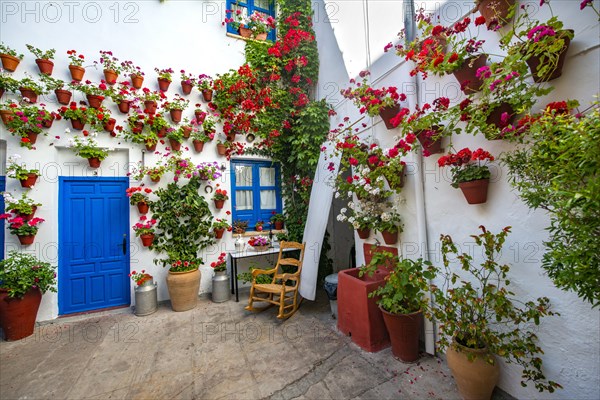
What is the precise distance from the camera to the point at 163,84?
406 cm

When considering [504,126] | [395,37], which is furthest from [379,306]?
[395,37]

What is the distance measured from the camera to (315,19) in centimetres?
480

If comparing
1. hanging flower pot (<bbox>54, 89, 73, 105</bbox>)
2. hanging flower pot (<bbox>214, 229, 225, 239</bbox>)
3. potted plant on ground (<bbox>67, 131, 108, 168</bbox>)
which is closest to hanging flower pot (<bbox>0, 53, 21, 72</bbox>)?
hanging flower pot (<bbox>54, 89, 73, 105</bbox>)

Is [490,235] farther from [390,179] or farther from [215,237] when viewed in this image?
[215,237]

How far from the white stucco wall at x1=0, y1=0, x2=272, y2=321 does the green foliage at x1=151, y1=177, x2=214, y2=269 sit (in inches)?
8.7

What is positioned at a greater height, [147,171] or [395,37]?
[395,37]

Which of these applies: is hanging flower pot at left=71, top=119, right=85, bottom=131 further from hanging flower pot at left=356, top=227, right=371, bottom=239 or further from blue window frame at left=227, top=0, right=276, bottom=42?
hanging flower pot at left=356, top=227, right=371, bottom=239

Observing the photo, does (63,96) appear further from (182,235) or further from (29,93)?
(182,235)

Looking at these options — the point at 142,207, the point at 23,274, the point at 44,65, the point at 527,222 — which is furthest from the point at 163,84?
the point at 527,222

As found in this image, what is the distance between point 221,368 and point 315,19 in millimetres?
5601

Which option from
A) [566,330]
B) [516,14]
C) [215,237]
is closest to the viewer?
[566,330]

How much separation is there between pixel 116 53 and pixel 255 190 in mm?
2977

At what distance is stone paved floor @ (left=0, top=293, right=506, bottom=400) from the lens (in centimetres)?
203

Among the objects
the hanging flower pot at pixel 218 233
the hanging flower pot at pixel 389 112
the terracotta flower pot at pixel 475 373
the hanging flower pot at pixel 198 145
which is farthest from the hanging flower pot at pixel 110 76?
the terracotta flower pot at pixel 475 373
